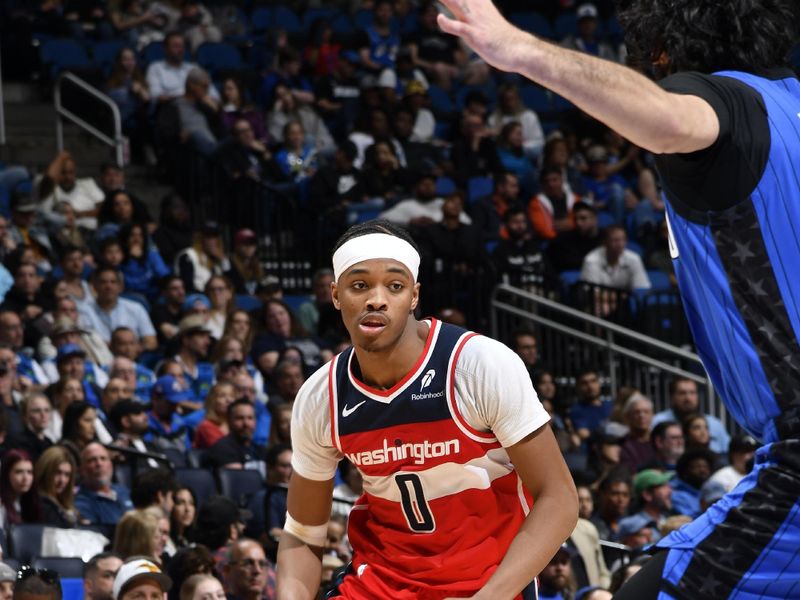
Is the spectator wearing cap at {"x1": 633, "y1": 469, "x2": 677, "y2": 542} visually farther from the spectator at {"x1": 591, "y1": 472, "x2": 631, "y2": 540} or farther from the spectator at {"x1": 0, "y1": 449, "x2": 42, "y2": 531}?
the spectator at {"x1": 0, "y1": 449, "x2": 42, "y2": 531}

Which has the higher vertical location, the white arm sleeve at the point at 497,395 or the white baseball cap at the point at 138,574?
the white arm sleeve at the point at 497,395

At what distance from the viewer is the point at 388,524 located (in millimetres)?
4078

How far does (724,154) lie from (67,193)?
38.6 feet

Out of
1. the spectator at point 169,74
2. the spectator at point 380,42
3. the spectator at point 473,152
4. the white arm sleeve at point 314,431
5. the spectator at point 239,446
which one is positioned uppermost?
the spectator at point 380,42

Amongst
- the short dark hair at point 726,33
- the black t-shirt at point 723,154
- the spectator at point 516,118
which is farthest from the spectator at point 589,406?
the black t-shirt at point 723,154

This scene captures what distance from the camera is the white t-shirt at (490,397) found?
3838 mm

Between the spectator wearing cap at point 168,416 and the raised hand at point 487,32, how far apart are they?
8.41m

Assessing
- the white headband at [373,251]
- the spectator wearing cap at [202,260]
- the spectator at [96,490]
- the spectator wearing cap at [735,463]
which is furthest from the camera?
the spectator wearing cap at [202,260]

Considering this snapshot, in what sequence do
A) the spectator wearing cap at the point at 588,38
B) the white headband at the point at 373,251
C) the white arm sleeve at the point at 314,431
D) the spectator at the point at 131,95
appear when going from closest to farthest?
the white headband at the point at 373,251, the white arm sleeve at the point at 314,431, the spectator at the point at 131,95, the spectator wearing cap at the point at 588,38

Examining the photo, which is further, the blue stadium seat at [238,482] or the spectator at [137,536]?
Answer: the blue stadium seat at [238,482]

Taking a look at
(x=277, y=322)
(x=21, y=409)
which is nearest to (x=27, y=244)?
(x=277, y=322)

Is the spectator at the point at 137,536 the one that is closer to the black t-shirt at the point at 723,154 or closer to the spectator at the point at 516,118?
the black t-shirt at the point at 723,154

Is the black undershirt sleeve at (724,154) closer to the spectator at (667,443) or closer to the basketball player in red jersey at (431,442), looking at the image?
the basketball player in red jersey at (431,442)

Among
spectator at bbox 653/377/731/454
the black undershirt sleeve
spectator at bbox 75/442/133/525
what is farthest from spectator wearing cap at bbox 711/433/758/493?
the black undershirt sleeve
